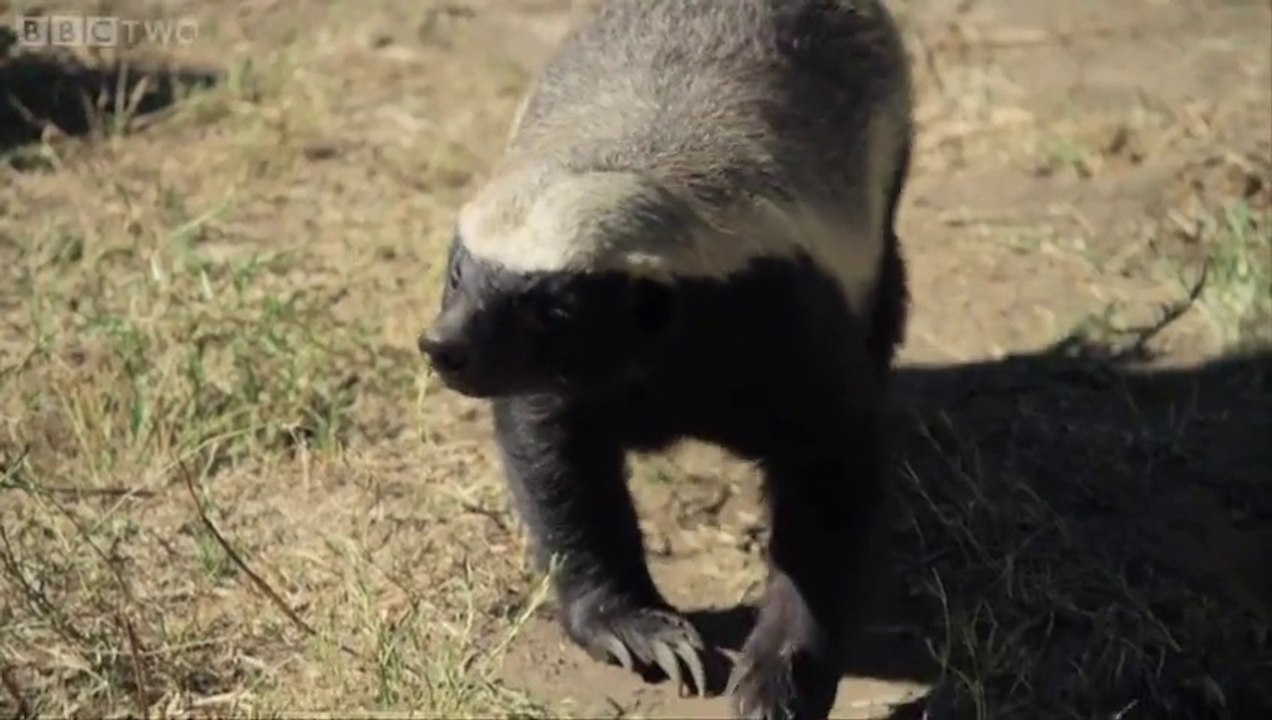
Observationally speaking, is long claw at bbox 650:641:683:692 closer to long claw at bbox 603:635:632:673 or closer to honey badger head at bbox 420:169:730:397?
long claw at bbox 603:635:632:673

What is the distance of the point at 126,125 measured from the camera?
237 inches

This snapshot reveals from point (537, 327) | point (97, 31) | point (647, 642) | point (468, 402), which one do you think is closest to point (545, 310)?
point (537, 327)

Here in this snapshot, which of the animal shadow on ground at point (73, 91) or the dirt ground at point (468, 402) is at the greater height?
the dirt ground at point (468, 402)

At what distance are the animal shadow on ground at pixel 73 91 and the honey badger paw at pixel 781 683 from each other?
303cm

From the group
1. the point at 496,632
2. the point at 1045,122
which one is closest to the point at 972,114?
the point at 1045,122

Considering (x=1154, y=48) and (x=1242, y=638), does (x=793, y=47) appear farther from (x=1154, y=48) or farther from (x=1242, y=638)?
(x=1154, y=48)

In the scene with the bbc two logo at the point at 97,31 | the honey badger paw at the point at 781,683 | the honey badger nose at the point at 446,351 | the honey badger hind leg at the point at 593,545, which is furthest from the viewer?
the bbc two logo at the point at 97,31

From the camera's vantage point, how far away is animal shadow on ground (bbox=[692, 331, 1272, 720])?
12.2 feet

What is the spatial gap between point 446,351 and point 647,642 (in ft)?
3.14

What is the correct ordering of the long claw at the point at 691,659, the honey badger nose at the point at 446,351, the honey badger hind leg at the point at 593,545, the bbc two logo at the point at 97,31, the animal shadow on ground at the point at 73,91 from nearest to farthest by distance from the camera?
the honey badger nose at the point at 446,351 → the honey badger hind leg at the point at 593,545 → the long claw at the point at 691,659 → the animal shadow on ground at the point at 73,91 → the bbc two logo at the point at 97,31

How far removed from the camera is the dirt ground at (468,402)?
3732 mm

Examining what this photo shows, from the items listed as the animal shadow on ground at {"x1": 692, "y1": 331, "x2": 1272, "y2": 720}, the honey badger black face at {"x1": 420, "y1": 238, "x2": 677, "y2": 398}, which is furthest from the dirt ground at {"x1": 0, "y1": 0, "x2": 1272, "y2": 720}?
the honey badger black face at {"x1": 420, "y1": 238, "x2": 677, "y2": 398}

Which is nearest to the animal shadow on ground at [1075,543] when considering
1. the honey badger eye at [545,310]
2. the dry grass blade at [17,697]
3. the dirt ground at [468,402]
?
the dirt ground at [468,402]

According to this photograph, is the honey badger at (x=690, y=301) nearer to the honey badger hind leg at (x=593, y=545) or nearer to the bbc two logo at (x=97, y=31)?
the honey badger hind leg at (x=593, y=545)
